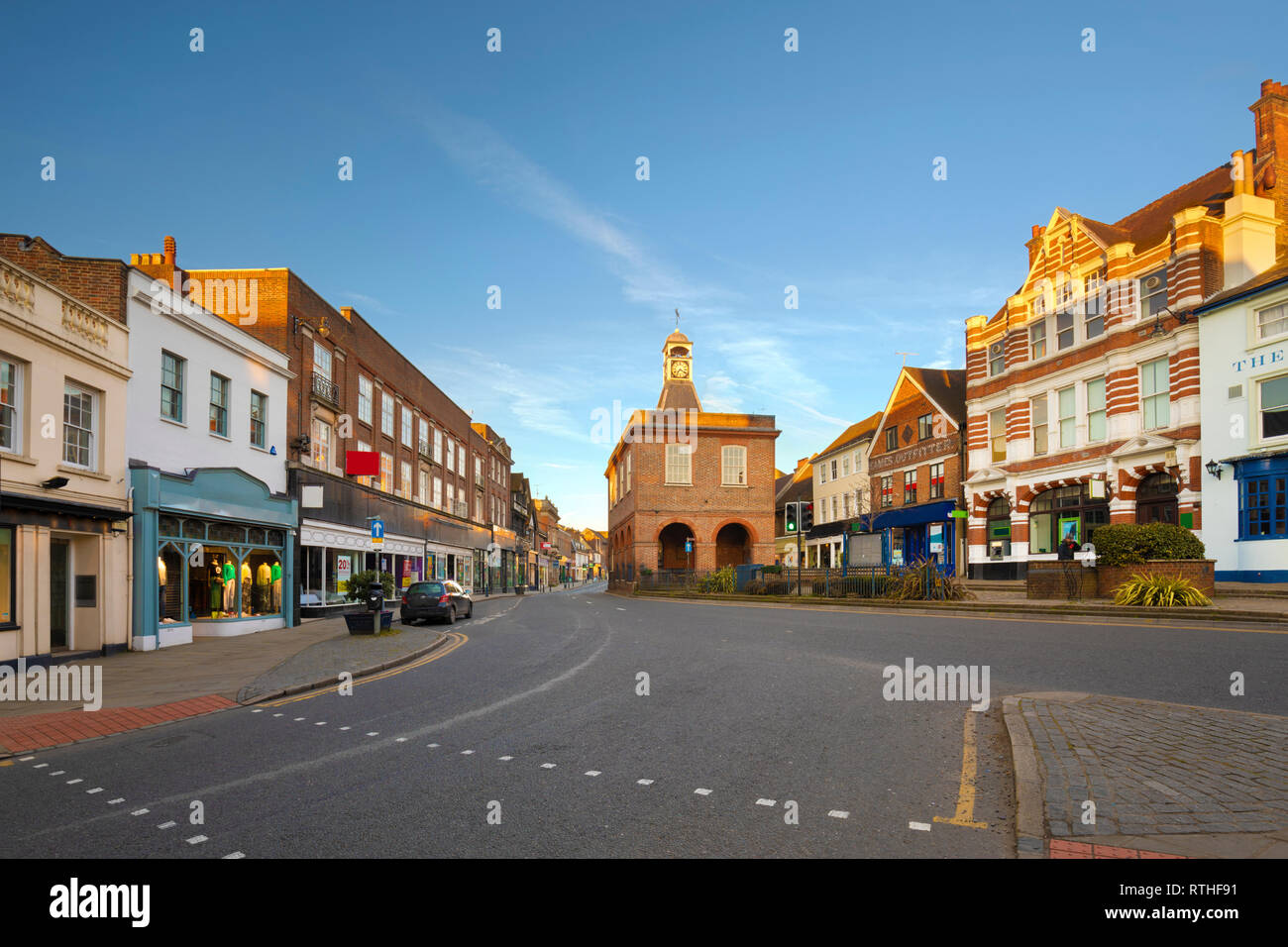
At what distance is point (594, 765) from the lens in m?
6.30

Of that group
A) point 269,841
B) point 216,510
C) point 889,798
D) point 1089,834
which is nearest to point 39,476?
point 216,510

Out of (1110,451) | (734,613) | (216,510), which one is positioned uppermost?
(1110,451)

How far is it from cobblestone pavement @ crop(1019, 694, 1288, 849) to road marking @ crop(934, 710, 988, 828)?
1.49 ft

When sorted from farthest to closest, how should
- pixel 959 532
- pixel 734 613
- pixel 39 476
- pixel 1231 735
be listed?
pixel 959 532, pixel 734 613, pixel 39 476, pixel 1231 735

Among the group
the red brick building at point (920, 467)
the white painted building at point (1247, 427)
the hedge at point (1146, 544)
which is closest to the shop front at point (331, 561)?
the hedge at point (1146, 544)

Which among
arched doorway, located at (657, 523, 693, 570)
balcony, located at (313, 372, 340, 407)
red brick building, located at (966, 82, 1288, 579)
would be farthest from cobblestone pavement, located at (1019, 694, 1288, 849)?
arched doorway, located at (657, 523, 693, 570)

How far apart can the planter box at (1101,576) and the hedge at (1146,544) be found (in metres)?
0.24

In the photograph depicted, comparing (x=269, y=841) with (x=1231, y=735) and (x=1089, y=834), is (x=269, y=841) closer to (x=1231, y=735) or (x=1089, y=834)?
(x=1089, y=834)

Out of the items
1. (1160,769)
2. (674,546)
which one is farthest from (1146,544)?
(674,546)

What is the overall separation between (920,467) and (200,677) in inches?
1492

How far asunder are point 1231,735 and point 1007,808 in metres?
2.80

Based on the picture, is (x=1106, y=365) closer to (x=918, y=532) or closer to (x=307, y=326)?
(x=918, y=532)
